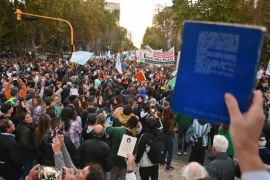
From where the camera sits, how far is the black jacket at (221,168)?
4543mm

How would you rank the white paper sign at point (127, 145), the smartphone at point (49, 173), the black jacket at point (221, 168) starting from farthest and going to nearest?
the white paper sign at point (127, 145)
the black jacket at point (221, 168)
the smartphone at point (49, 173)

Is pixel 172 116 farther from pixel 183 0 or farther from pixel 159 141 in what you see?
pixel 183 0

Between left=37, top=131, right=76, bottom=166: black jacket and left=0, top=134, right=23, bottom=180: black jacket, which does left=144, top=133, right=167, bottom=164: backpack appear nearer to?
left=37, top=131, right=76, bottom=166: black jacket

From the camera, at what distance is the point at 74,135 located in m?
6.52

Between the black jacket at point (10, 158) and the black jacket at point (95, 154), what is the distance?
3.24ft

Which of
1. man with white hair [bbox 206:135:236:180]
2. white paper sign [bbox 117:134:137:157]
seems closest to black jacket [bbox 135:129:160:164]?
white paper sign [bbox 117:134:137:157]

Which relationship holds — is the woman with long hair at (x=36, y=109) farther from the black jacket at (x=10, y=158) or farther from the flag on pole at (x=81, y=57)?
the flag on pole at (x=81, y=57)

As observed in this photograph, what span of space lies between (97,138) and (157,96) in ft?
28.0

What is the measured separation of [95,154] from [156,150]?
119 centimetres

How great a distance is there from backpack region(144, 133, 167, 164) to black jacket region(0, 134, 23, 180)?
2.23 m

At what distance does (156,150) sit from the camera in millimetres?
6027

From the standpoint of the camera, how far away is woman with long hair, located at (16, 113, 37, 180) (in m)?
5.85

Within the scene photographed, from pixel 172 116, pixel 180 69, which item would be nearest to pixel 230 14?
pixel 172 116

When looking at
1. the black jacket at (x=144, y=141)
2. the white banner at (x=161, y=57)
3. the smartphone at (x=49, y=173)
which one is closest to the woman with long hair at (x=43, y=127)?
the black jacket at (x=144, y=141)
